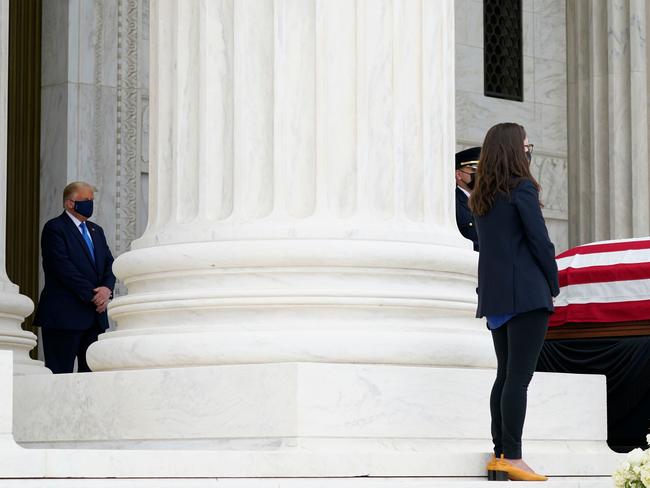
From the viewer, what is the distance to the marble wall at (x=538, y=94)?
18.2 meters

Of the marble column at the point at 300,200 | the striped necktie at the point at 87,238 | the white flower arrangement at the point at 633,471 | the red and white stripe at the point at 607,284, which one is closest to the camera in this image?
the white flower arrangement at the point at 633,471

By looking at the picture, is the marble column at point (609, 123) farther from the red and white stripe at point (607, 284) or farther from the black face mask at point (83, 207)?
the black face mask at point (83, 207)

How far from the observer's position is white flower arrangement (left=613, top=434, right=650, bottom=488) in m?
6.37

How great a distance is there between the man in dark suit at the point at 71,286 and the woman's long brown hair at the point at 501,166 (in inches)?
200

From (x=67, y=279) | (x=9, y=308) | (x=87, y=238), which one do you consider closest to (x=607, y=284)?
(x=87, y=238)

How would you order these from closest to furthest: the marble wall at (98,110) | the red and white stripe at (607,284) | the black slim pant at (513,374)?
the black slim pant at (513,374)
the red and white stripe at (607,284)
the marble wall at (98,110)

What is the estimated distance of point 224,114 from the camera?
8.19 m

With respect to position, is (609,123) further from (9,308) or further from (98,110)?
(9,308)

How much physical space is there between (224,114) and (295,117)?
1.34 feet

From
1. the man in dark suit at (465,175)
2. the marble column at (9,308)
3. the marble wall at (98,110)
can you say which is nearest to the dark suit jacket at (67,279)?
the marble column at (9,308)

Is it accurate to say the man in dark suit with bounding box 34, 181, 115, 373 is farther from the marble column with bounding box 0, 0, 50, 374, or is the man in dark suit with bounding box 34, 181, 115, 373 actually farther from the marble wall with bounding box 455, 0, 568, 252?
the marble wall with bounding box 455, 0, 568, 252

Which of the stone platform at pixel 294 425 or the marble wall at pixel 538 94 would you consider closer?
the stone platform at pixel 294 425

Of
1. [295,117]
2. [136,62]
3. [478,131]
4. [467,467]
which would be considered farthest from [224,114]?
[478,131]

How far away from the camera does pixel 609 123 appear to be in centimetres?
1742
